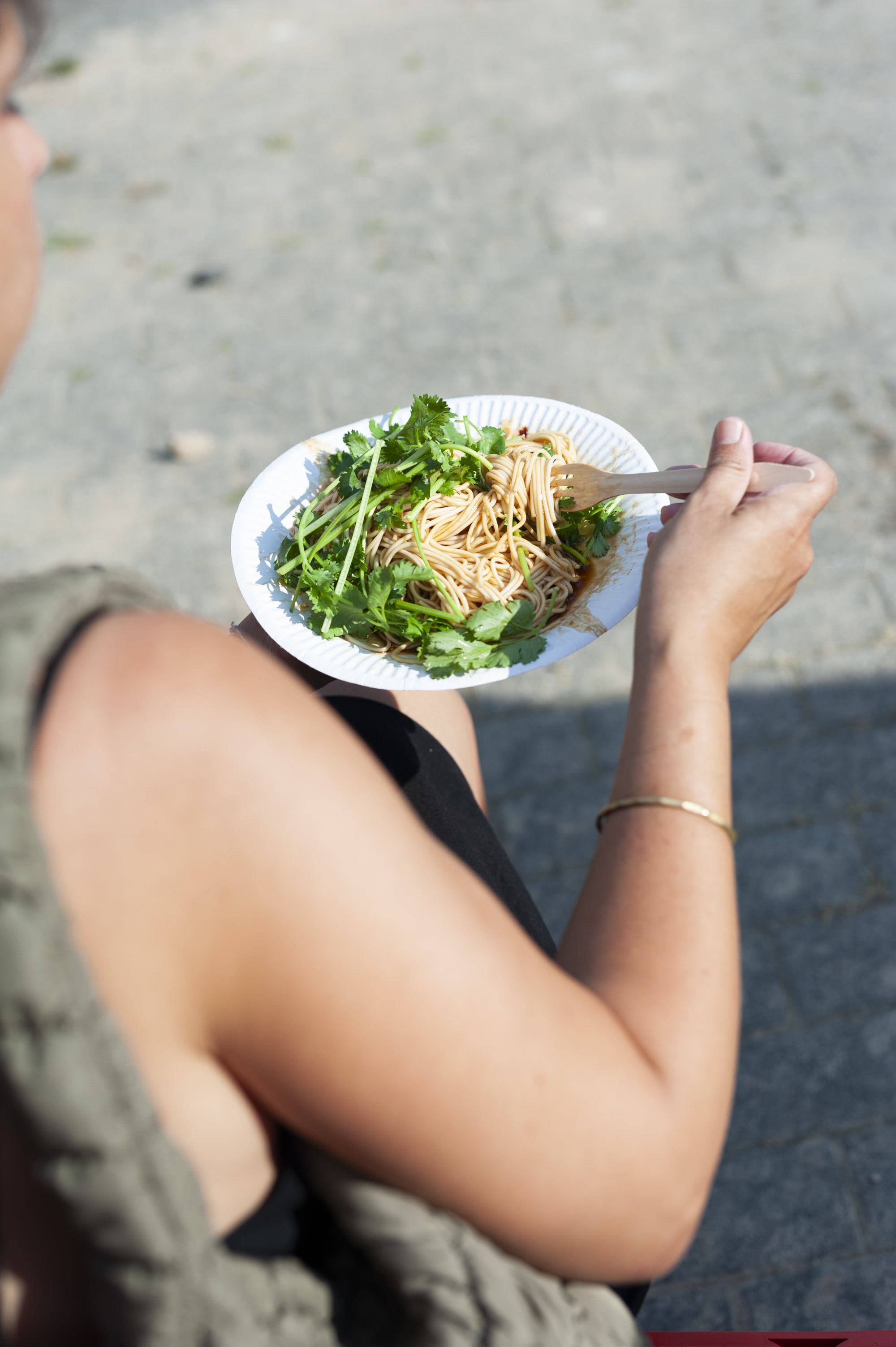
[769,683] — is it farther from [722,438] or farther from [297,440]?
[297,440]

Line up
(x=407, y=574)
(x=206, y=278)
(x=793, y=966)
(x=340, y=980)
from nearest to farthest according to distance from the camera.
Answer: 1. (x=340, y=980)
2. (x=407, y=574)
3. (x=793, y=966)
4. (x=206, y=278)

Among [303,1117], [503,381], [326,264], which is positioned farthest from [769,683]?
[326,264]

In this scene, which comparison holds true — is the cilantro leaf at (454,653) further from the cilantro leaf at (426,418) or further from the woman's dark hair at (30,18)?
the woman's dark hair at (30,18)

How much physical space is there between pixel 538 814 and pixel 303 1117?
Result: 2.72 meters

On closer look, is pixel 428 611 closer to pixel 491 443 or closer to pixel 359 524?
pixel 359 524

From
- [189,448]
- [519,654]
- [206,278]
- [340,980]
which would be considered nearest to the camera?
[340,980]

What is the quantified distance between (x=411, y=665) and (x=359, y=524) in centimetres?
43

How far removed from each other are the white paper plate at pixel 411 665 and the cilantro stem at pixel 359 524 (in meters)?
0.12

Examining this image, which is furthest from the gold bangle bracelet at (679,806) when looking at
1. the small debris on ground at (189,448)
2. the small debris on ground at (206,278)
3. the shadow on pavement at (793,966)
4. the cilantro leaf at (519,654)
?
the small debris on ground at (206,278)

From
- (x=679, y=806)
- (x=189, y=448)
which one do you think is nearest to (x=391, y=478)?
(x=679, y=806)

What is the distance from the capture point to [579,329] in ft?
17.3

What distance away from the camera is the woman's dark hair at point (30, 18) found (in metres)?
1.07

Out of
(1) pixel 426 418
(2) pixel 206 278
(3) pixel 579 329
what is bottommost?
(2) pixel 206 278

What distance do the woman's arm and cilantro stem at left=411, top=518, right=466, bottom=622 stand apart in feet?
3.72
